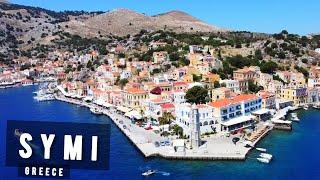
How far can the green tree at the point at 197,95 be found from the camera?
22578 mm

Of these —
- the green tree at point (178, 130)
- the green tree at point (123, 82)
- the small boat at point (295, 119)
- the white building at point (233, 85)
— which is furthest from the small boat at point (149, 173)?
the green tree at point (123, 82)

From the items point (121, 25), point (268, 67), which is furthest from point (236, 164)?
point (121, 25)

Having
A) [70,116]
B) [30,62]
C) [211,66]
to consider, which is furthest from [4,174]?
[30,62]

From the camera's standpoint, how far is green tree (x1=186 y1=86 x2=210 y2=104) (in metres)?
22.6

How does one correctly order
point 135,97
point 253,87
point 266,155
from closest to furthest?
1. point 266,155
2. point 135,97
3. point 253,87

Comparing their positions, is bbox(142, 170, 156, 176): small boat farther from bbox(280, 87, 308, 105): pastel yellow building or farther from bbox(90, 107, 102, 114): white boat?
bbox(280, 87, 308, 105): pastel yellow building

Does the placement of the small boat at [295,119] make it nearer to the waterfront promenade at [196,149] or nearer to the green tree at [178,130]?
the waterfront promenade at [196,149]

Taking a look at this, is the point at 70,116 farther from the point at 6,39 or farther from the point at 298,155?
the point at 6,39

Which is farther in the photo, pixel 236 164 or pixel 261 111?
pixel 261 111

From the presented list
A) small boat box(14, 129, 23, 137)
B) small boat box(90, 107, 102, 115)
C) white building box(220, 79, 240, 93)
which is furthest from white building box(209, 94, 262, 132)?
small boat box(14, 129, 23, 137)

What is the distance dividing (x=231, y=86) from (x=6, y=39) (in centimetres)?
4341

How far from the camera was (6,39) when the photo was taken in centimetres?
6359

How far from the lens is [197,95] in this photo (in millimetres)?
22719

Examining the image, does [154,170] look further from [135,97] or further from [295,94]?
[295,94]
